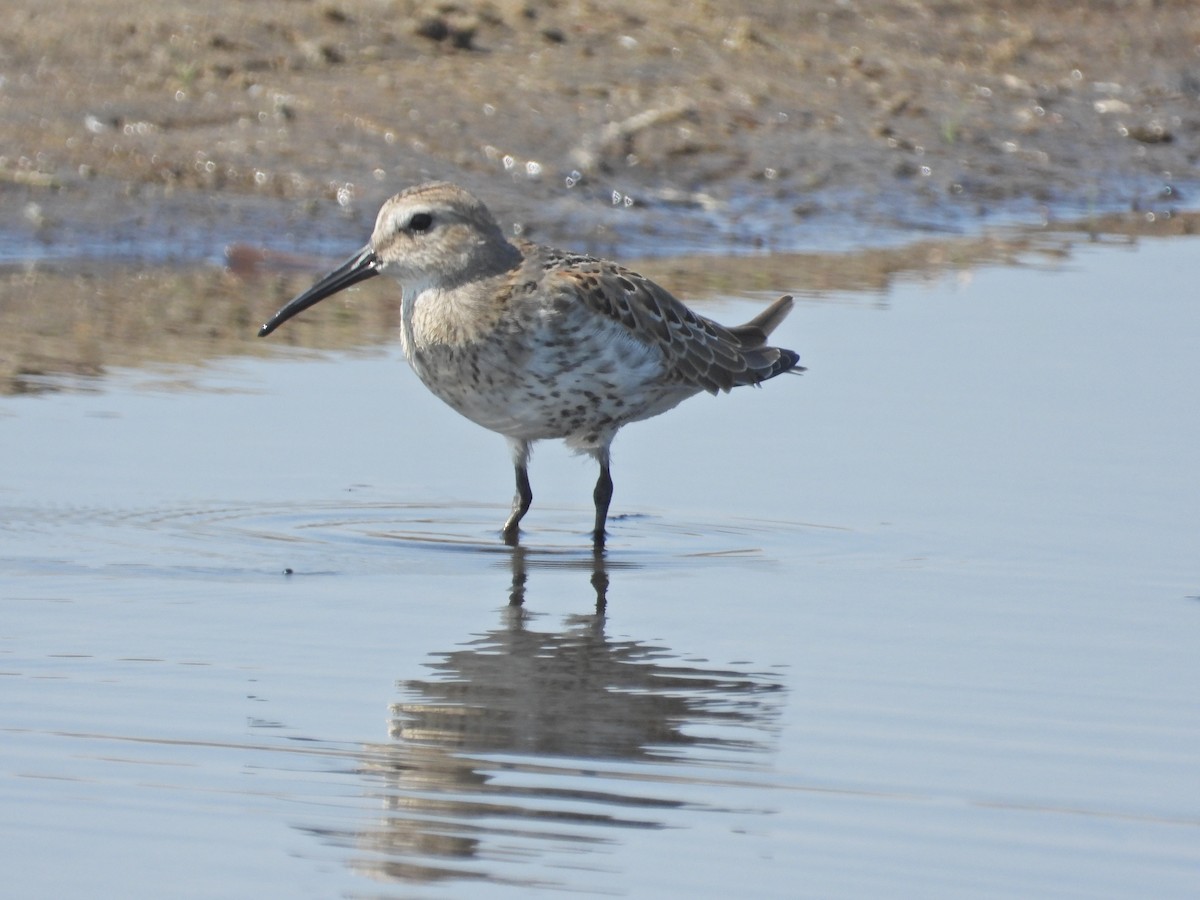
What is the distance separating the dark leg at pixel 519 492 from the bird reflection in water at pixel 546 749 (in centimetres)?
108

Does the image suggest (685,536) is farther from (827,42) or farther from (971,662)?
(827,42)

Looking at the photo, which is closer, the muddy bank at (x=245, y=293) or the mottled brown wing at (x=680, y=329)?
the mottled brown wing at (x=680, y=329)

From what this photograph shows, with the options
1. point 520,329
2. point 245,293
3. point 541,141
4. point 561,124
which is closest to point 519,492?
point 520,329

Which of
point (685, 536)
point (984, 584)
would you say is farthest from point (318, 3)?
point (984, 584)

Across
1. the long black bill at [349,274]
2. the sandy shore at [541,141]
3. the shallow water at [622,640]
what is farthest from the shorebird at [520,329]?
the sandy shore at [541,141]

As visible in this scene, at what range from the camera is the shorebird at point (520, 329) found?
711cm

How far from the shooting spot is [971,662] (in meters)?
5.68

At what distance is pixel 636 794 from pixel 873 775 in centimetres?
51

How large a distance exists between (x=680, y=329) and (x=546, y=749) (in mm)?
3008

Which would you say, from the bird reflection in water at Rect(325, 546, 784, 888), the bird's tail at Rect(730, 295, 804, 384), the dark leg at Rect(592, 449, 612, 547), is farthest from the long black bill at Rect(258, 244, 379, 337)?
the bird reflection in water at Rect(325, 546, 784, 888)

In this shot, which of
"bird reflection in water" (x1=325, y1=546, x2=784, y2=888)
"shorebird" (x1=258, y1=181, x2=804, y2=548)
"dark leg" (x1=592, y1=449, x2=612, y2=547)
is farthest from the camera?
"dark leg" (x1=592, y1=449, x2=612, y2=547)

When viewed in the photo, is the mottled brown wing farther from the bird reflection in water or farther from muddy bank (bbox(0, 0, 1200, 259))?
muddy bank (bbox(0, 0, 1200, 259))

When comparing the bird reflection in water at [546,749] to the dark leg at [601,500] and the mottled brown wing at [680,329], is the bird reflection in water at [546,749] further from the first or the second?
the mottled brown wing at [680,329]

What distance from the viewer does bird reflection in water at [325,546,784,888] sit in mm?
4340
